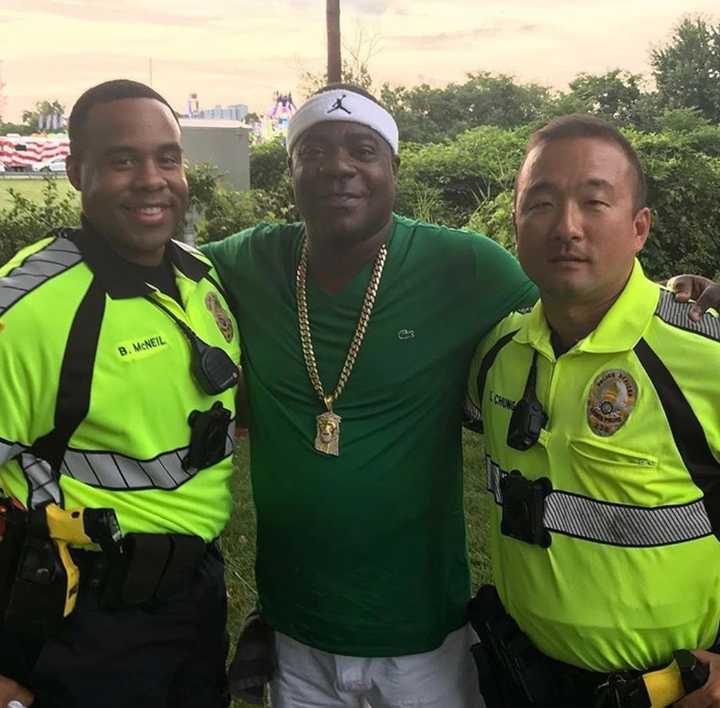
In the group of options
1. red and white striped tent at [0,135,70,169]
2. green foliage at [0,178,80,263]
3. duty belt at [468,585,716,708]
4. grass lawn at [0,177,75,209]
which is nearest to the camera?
duty belt at [468,585,716,708]

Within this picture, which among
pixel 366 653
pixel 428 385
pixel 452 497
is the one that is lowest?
pixel 366 653

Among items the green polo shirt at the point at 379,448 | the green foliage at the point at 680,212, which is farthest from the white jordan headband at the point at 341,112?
the green foliage at the point at 680,212

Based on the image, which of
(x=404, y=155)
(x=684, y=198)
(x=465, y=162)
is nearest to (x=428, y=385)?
(x=684, y=198)

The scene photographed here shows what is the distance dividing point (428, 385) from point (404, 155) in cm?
1140

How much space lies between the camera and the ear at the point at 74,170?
2.37m

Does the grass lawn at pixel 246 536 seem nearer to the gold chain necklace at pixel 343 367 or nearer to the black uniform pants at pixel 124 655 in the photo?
the black uniform pants at pixel 124 655

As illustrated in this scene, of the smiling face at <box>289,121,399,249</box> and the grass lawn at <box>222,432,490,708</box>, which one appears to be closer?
the smiling face at <box>289,121,399,249</box>

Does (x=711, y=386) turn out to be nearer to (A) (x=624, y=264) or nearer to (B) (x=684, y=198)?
(A) (x=624, y=264)

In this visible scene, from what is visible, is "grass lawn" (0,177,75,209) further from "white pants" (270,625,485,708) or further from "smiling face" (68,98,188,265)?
"white pants" (270,625,485,708)

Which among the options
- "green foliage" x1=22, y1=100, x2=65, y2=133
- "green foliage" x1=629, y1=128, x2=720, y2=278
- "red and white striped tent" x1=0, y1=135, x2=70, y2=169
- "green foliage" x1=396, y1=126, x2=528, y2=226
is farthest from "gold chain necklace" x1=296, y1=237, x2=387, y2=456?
"green foliage" x1=22, y1=100, x2=65, y2=133

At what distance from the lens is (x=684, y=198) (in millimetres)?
9992

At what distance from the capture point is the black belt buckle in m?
2.01

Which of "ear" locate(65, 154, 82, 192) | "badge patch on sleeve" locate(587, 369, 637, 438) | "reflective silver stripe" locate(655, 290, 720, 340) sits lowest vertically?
"badge patch on sleeve" locate(587, 369, 637, 438)

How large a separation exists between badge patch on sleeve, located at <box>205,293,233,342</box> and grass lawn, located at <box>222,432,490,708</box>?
1.81 metres
